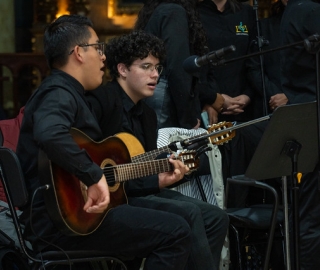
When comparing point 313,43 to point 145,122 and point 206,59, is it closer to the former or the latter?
point 206,59

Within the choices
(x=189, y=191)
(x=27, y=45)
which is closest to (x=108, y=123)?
(x=189, y=191)

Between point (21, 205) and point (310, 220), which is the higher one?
point (21, 205)

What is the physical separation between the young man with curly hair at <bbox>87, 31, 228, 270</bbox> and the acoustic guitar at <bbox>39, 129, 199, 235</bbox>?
214mm

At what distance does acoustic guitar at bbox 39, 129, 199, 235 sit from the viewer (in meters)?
3.78

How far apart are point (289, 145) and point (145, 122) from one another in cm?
87

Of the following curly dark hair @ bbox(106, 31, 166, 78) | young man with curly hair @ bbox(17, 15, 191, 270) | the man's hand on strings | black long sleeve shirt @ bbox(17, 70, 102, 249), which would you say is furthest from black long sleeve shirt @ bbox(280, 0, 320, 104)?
the man's hand on strings

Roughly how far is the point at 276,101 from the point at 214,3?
754mm

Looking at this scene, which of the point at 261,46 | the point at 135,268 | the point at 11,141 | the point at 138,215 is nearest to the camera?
the point at 138,215

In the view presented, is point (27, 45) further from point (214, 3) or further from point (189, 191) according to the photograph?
point (189, 191)

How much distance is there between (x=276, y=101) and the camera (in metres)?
5.74

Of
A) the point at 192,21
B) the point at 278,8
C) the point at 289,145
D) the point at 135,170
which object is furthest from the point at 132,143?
the point at 278,8

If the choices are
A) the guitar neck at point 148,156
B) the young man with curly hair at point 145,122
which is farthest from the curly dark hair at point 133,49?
the guitar neck at point 148,156

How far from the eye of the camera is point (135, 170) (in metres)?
4.15

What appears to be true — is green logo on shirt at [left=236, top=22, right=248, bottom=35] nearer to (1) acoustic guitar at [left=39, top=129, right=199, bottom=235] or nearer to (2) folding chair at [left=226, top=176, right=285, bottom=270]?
(2) folding chair at [left=226, top=176, right=285, bottom=270]
